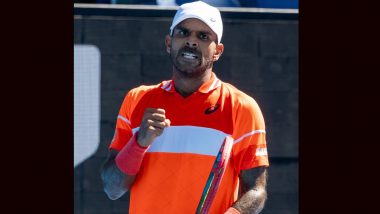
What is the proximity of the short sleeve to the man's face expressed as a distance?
0.25 m

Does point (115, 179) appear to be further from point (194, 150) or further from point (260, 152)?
point (260, 152)

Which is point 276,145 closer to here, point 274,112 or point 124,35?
point 274,112

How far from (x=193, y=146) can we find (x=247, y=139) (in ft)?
0.78

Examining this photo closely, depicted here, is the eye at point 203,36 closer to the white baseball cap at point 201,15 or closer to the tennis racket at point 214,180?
the white baseball cap at point 201,15

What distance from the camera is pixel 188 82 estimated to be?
408 centimetres

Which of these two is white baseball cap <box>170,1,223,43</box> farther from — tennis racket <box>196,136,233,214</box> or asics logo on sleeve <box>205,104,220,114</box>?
tennis racket <box>196,136,233,214</box>

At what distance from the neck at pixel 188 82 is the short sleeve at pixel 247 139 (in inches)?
8.1

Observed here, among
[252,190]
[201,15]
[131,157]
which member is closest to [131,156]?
[131,157]

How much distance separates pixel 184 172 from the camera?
397 cm

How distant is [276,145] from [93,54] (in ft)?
4.65

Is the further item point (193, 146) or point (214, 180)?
point (193, 146)

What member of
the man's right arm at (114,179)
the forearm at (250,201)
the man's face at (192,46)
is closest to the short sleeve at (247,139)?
the forearm at (250,201)

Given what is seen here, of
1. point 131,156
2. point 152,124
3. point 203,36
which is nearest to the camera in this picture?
point 152,124
